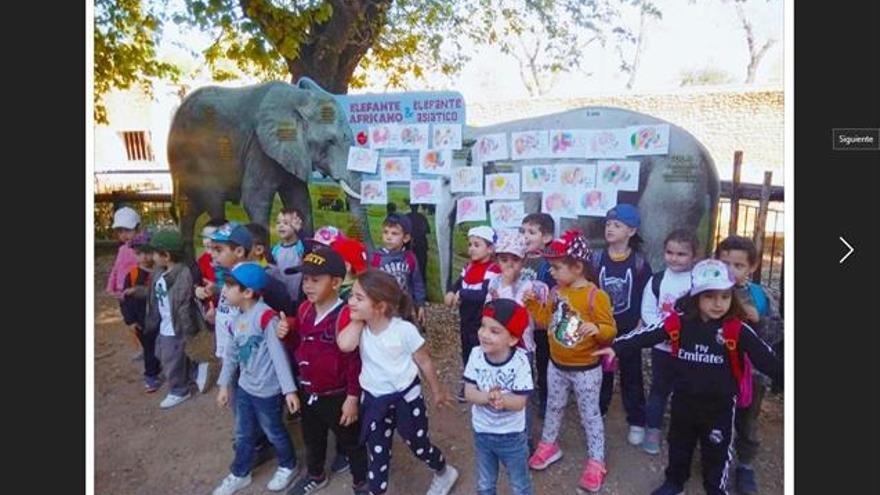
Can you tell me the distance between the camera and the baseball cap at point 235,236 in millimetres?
2391

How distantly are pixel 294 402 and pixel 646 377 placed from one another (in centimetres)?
135

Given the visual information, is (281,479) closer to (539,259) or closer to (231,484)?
(231,484)

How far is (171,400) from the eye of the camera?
9.41ft

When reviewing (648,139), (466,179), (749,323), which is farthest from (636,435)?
(466,179)

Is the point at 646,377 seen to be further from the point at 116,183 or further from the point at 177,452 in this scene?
the point at 116,183

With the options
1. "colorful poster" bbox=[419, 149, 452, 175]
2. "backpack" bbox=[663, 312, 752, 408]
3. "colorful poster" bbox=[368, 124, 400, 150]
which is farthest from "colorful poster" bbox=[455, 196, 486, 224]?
"backpack" bbox=[663, 312, 752, 408]

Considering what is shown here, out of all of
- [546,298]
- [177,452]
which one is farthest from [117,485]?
[546,298]

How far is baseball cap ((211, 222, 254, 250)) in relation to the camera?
239 cm

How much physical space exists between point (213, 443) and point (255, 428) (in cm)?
37

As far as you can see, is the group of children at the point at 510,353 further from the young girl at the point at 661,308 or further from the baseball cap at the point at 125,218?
the baseball cap at the point at 125,218

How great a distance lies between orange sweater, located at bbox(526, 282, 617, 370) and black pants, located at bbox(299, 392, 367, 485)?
71 centimetres

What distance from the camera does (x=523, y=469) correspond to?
185 cm

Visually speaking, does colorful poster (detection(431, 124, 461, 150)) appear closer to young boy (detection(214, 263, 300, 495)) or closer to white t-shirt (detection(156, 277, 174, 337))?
young boy (detection(214, 263, 300, 495))
